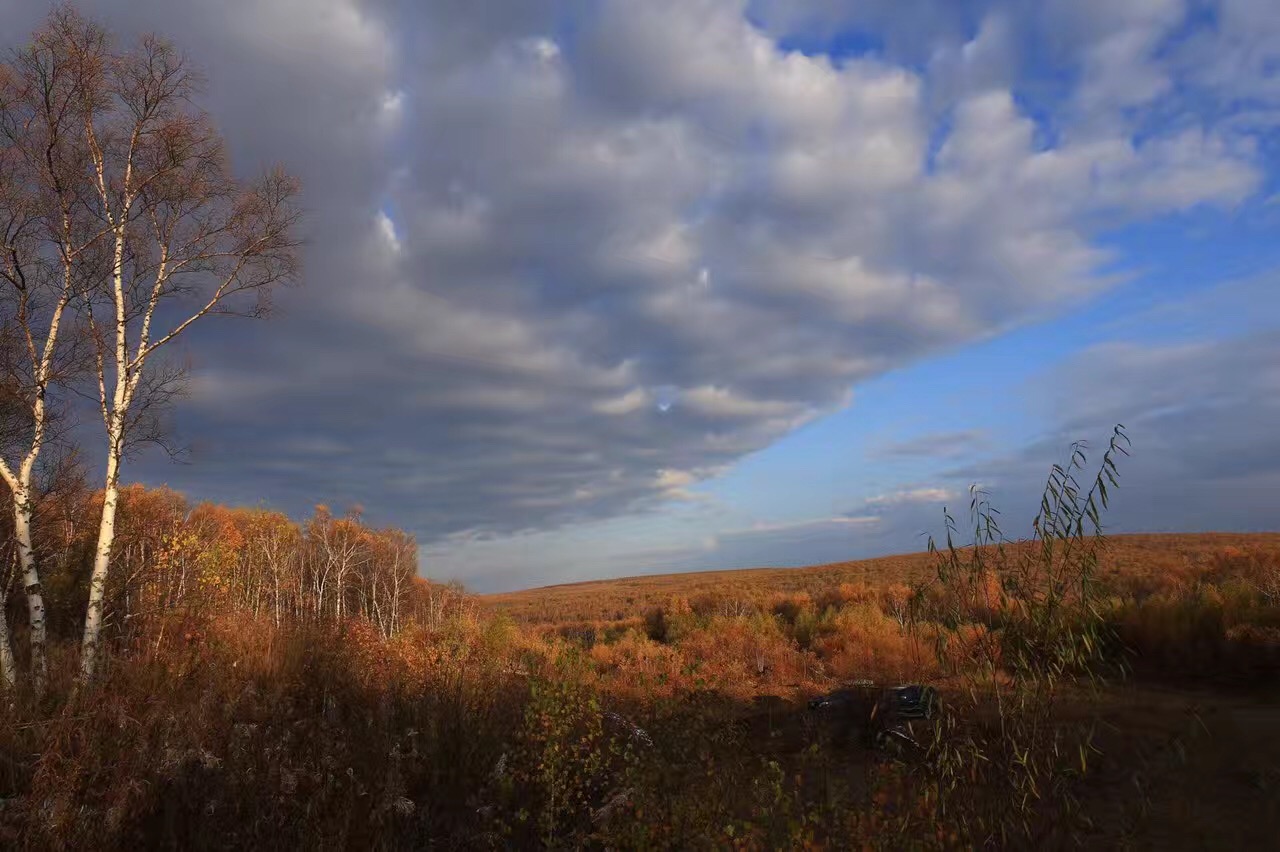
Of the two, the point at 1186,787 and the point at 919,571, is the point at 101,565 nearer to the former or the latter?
the point at 1186,787

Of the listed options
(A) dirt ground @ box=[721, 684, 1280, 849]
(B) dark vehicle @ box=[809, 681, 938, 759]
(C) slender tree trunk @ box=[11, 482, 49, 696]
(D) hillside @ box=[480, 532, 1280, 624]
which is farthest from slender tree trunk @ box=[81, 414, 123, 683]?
(D) hillside @ box=[480, 532, 1280, 624]

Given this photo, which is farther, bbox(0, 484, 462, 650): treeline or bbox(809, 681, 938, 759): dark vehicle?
bbox(0, 484, 462, 650): treeline

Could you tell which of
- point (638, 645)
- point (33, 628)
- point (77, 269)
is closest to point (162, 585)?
point (33, 628)

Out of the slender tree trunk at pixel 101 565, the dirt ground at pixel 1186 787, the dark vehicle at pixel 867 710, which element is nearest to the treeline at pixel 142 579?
the slender tree trunk at pixel 101 565

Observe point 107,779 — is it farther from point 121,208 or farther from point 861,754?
point 121,208

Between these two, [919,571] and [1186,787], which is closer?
[1186,787]

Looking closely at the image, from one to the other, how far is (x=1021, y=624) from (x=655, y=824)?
3000mm

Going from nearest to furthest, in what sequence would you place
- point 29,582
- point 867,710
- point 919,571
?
point 29,582, point 867,710, point 919,571

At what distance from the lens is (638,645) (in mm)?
20734

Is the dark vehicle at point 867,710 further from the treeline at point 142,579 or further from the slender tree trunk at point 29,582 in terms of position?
the slender tree trunk at point 29,582

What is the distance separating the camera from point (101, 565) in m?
9.77

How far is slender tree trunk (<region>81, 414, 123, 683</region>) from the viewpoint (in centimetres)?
882

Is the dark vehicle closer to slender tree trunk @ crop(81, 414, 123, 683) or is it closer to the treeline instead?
the treeline

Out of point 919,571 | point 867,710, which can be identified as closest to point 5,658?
point 867,710
